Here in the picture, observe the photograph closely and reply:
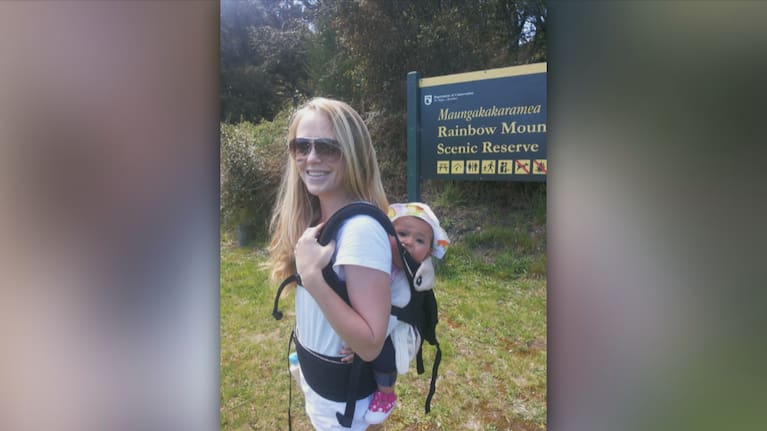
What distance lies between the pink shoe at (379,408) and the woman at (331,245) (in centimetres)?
3

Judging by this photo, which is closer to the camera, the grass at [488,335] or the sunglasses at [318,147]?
the grass at [488,335]

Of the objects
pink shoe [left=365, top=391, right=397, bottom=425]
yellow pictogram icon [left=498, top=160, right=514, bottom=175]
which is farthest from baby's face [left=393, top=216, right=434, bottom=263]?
pink shoe [left=365, top=391, right=397, bottom=425]

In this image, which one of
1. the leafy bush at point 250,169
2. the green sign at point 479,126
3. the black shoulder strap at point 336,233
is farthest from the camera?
the leafy bush at point 250,169

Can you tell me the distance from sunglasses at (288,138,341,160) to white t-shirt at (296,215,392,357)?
27 cm

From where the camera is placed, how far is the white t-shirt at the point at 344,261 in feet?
4.84

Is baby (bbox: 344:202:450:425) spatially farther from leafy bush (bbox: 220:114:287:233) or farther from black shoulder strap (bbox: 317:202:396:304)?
leafy bush (bbox: 220:114:287:233)

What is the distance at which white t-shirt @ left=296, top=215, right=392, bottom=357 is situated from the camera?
4.84ft

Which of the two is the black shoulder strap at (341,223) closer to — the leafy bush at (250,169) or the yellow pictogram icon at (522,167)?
the leafy bush at (250,169)

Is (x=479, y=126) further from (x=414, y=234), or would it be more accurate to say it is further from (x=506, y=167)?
(x=414, y=234)
